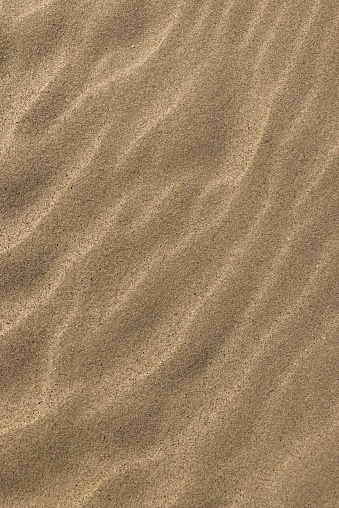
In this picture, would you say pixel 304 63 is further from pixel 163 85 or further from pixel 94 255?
pixel 94 255

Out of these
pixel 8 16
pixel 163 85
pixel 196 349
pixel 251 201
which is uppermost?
pixel 8 16

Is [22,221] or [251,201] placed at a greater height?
[22,221]

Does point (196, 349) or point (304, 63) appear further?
point (304, 63)

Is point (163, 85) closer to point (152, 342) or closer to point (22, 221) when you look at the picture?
point (22, 221)

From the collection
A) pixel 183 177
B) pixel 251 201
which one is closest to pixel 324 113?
pixel 251 201

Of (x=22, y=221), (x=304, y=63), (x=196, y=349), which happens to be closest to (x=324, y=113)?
(x=304, y=63)

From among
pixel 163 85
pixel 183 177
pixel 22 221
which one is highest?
pixel 163 85
